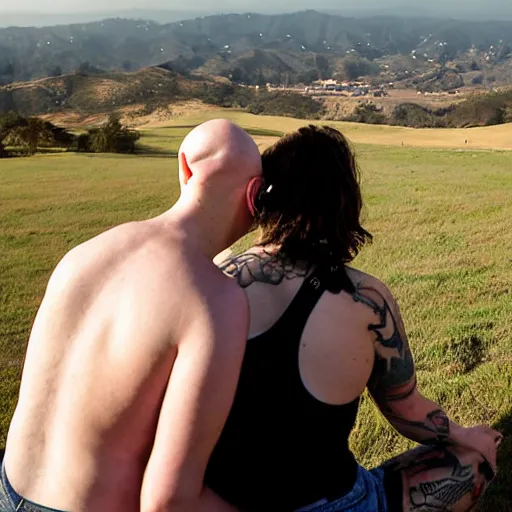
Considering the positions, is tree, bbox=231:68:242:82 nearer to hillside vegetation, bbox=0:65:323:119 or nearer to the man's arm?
hillside vegetation, bbox=0:65:323:119

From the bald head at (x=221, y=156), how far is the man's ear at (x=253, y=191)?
0.05ft

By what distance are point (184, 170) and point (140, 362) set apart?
0.53m

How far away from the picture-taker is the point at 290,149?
196cm

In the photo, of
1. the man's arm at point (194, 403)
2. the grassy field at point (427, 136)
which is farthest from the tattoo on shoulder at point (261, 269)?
the grassy field at point (427, 136)

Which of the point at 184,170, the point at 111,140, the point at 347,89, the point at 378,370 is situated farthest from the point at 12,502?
the point at 347,89

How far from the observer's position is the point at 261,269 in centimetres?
201

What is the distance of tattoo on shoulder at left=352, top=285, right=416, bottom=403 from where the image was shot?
1.99 m

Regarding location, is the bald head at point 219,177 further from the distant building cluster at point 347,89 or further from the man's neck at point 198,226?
the distant building cluster at point 347,89

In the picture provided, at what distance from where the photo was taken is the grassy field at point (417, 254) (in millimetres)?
3471

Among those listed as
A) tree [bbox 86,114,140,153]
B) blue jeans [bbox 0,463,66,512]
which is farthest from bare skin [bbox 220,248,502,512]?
tree [bbox 86,114,140,153]

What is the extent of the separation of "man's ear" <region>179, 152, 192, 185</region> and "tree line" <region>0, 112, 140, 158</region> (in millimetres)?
24772

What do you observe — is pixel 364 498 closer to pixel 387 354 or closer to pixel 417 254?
pixel 387 354

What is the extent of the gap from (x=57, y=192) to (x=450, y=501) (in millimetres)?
12662

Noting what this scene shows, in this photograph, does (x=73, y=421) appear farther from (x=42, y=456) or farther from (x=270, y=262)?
(x=270, y=262)
